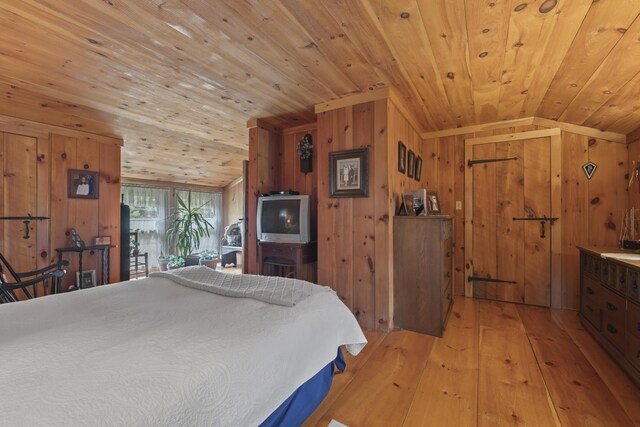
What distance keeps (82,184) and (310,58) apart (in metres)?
3.24

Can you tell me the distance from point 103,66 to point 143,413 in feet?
8.00

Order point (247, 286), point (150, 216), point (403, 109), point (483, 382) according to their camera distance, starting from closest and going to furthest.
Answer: point (247, 286) → point (483, 382) → point (403, 109) → point (150, 216)

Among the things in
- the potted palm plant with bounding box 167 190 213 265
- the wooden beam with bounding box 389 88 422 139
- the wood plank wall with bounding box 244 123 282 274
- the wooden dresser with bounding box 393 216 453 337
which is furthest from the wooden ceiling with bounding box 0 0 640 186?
the potted palm plant with bounding box 167 190 213 265

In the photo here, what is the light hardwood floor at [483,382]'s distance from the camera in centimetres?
147

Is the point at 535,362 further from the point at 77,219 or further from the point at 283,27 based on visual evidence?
the point at 77,219

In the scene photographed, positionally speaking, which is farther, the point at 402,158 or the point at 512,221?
the point at 512,221

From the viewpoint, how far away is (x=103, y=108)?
Answer: 9.42 ft

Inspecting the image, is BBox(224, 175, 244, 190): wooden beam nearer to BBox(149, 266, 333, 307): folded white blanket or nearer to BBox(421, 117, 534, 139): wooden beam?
BBox(421, 117, 534, 139): wooden beam

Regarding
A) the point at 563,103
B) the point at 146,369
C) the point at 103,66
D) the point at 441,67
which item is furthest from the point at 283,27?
the point at 563,103

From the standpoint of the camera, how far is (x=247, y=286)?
1550 millimetres

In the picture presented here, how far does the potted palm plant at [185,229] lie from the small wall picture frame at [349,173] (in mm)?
3751

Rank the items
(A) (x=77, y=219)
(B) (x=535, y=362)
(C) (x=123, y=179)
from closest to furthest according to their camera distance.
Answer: (B) (x=535, y=362), (A) (x=77, y=219), (C) (x=123, y=179)

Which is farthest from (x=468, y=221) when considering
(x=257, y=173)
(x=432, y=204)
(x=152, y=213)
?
(x=152, y=213)

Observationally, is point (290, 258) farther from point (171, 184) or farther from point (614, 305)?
point (171, 184)
